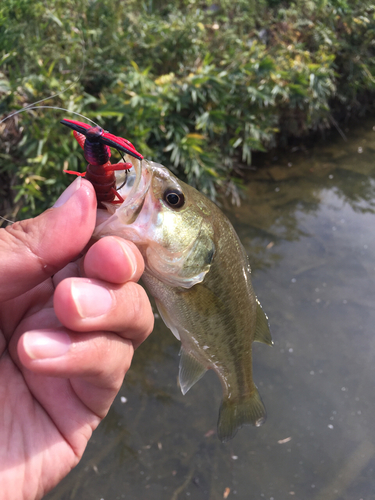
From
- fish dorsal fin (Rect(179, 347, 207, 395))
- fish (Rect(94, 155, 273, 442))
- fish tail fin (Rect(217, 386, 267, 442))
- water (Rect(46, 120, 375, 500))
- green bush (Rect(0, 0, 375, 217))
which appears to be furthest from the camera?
green bush (Rect(0, 0, 375, 217))

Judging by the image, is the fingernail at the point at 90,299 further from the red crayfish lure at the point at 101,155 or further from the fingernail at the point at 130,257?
the red crayfish lure at the point at 101,155

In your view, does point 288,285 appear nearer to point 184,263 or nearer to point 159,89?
point 159,89

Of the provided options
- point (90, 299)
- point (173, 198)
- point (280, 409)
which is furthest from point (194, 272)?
point (280, 409)

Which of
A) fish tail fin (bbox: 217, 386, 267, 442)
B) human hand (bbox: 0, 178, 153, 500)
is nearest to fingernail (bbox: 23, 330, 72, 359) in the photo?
human hand (bbox: 0, 178, 153, 500)

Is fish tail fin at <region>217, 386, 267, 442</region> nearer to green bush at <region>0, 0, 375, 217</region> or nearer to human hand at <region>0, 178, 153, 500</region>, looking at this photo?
human hand at <region>0, 178, 153, 500</region>

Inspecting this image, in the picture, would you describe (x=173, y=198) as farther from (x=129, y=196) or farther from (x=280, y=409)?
(x=280, y=409)
